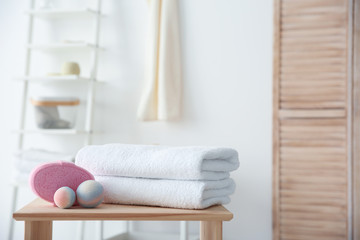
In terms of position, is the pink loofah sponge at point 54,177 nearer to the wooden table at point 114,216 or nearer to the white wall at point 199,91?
the wooden table at point 114,216

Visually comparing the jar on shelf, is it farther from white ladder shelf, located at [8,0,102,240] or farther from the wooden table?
the wooden table

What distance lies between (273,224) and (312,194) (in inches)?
9.3

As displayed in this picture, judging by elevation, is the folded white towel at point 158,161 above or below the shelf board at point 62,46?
below

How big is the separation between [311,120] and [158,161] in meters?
1.56

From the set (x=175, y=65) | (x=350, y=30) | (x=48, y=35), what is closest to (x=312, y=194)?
(x=350, y=30)

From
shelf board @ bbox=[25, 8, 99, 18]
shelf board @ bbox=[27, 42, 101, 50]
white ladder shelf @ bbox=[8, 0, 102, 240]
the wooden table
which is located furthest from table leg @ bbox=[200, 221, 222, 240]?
shelf board @ bbox=[25, 8, 99, 18]

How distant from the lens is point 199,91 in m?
2.50

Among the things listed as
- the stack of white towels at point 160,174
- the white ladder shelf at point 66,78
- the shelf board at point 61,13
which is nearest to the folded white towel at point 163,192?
the stack of white towels at point 160,174

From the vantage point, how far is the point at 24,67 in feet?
8.90

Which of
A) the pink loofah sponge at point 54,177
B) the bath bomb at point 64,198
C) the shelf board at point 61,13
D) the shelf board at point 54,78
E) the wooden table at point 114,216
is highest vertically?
the shelf board at point 61,13

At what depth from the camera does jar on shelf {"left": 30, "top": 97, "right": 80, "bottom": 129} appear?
2.40 m

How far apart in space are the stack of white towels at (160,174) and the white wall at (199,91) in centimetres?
148

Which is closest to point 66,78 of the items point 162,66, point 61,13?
point 61,13

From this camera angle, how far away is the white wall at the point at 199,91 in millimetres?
2404
